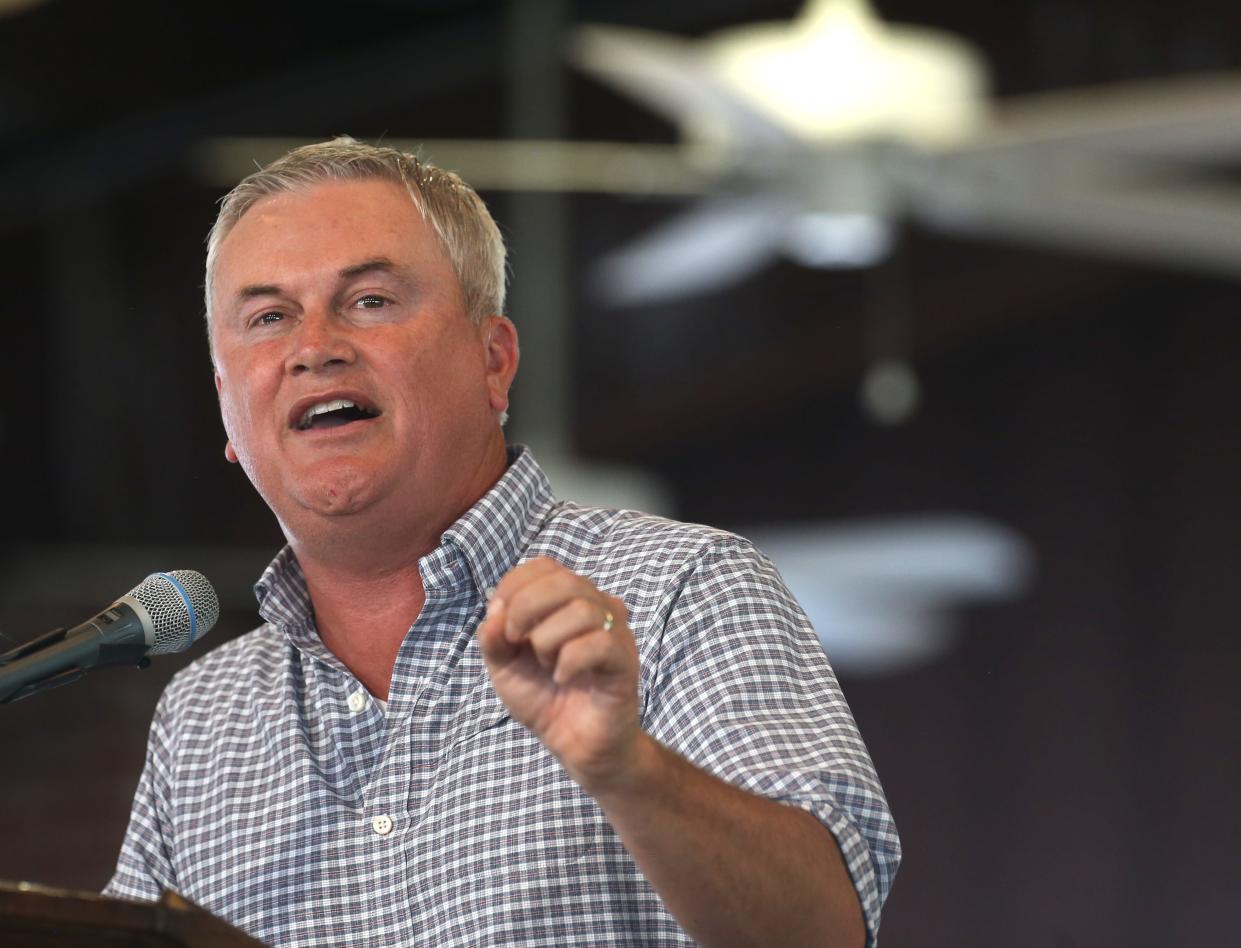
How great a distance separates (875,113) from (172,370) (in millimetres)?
3144

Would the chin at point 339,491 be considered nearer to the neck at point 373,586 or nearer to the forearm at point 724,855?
the neck at point 373,586

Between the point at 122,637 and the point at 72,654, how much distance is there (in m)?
0.05

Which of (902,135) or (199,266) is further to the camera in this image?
(199,266)

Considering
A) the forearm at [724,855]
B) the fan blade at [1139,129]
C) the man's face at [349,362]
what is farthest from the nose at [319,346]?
the fan blade at [1139,129]

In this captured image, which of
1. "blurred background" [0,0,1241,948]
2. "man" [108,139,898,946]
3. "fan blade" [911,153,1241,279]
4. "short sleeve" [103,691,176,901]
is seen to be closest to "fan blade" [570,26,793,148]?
"fan blade" [911,153,1241,279]

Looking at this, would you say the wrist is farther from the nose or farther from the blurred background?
the blurred background

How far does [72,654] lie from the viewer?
118cm

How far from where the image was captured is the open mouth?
1468 mm

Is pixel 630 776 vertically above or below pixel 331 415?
below

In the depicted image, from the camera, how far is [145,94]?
6.12 m

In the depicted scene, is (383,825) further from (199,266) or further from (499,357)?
(199,266)

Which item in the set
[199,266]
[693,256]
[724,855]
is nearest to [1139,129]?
[724,855]

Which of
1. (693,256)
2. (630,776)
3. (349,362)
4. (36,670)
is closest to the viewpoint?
(630,776)

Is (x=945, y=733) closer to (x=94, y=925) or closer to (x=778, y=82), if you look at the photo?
(x=778, y=82)
